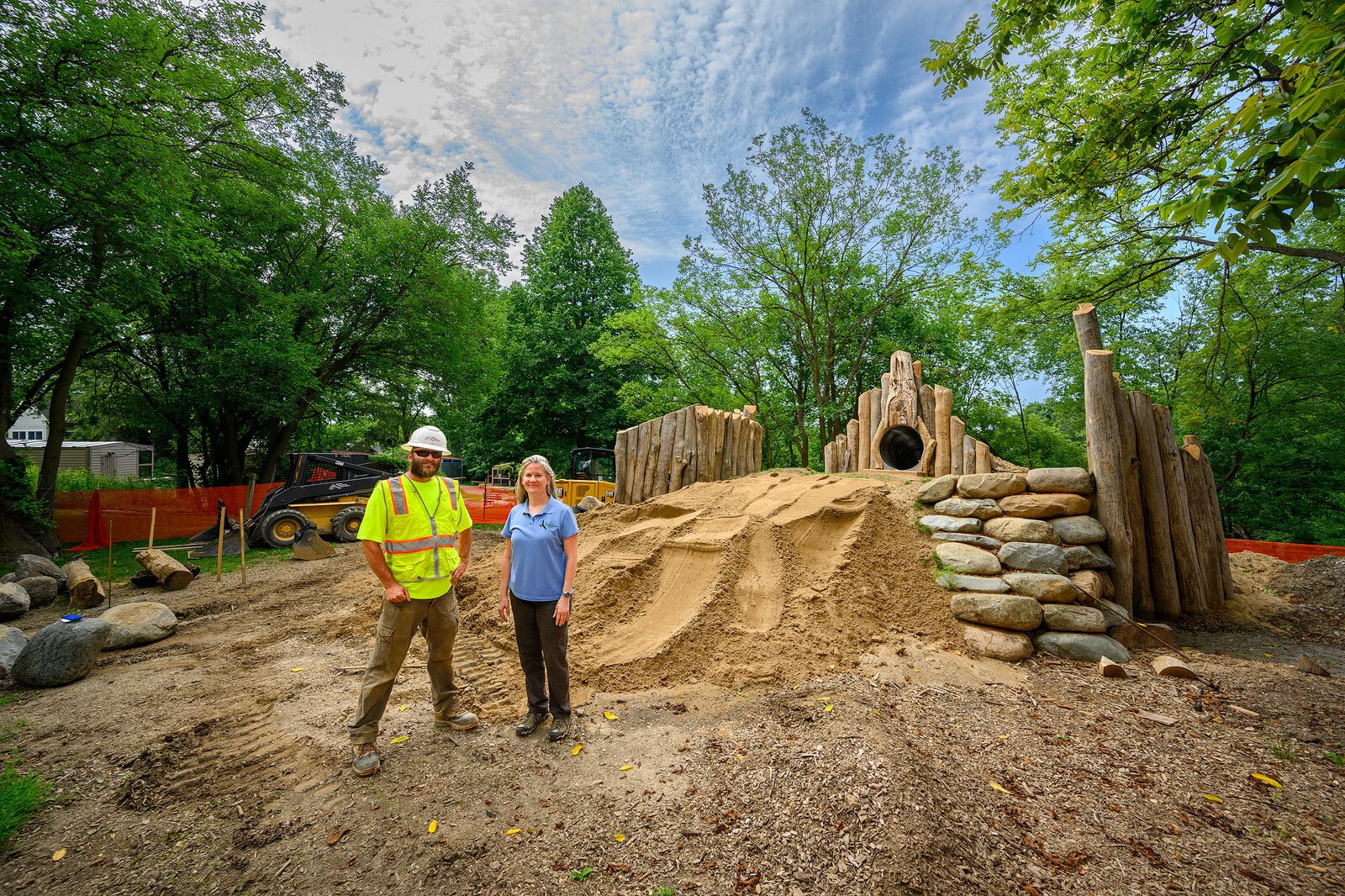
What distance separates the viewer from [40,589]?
22.6 ft

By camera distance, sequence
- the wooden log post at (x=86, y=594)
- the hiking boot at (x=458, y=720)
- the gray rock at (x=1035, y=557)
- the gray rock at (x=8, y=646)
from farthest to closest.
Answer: the wooden log post at (x=86, y=594) < the gray rock at (x=1035, y=557) < the gray rock at (x=8, y=646) < the hiking boot at (x=458, y=720)

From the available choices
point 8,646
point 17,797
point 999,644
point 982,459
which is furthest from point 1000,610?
point 8,646

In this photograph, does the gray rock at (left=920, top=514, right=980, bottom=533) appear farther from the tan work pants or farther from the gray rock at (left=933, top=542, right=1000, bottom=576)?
the tan work pants

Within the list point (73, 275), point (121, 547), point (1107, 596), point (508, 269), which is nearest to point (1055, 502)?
point (1107, 596)

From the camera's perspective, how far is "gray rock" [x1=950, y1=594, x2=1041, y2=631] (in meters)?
4.51

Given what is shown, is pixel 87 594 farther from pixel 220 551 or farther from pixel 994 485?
pixel 994 485

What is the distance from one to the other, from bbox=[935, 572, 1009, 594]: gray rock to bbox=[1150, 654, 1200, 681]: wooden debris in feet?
3.62

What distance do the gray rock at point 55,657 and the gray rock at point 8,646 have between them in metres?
0.08

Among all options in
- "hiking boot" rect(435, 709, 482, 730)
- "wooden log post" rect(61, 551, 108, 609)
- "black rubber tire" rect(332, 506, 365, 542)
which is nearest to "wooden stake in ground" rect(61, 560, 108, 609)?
"wooden log post" rect(61, 551, 108, 609)

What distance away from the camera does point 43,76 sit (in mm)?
7648

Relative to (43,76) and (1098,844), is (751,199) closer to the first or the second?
(43,76)

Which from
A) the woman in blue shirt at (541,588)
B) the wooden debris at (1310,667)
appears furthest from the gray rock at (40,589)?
the wooden debris at (1310,667)

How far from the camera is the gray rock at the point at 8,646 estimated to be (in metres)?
4.53

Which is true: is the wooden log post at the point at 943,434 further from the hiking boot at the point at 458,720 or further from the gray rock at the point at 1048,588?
the hiking boot at the point at 458,720
